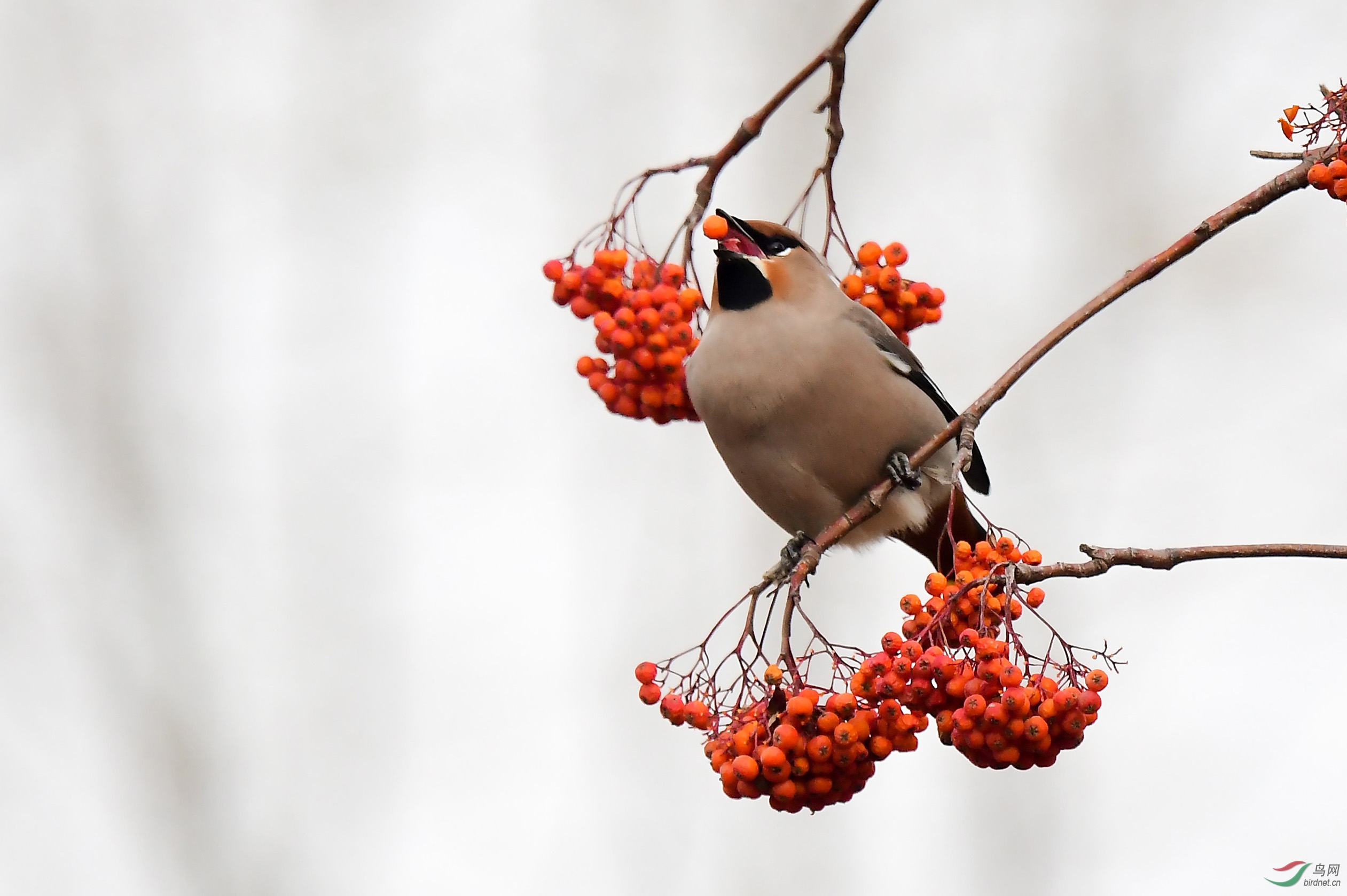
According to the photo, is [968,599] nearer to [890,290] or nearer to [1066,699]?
[1066,699]

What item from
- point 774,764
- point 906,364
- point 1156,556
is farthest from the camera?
point 906,364

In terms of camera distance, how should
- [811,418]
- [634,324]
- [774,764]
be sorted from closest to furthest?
[774,764] < [634,324] < [811,418]

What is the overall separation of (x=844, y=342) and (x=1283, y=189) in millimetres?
1903

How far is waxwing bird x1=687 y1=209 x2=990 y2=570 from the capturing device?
4316 millimetres

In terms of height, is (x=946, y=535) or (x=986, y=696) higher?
(x=946, y=535)

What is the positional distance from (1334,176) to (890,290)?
4.49 ft

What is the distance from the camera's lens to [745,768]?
9.32 ft

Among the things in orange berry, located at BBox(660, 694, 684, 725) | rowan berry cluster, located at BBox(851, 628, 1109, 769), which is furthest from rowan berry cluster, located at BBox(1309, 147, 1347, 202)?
orange berry, located at BBox(660, 694, 684, 725)

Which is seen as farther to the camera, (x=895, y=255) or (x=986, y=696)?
(x=895, y=255)

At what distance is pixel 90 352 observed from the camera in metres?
8.09

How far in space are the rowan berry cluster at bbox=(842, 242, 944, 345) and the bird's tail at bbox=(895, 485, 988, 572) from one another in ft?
2.83

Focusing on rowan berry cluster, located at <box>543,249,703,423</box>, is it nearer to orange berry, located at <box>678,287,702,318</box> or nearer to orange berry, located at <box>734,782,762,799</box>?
orange berry, located at <box>678,287,702,318</box>

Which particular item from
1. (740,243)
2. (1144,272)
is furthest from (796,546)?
(1144,272)

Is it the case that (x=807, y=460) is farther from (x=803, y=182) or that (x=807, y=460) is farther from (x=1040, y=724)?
(x=803, y=182)
